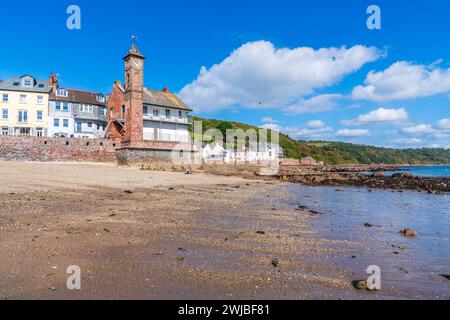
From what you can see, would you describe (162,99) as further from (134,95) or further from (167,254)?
(167,254)

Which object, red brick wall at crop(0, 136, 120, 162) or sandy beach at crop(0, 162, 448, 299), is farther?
red brick wall at crop(0, 136, 120, 162)

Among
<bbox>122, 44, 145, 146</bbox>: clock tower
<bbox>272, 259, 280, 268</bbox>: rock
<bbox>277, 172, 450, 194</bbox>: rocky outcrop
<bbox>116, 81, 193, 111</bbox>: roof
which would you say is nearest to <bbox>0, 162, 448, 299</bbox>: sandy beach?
<bbox>272, 259, 280, 268</bbox>: rock

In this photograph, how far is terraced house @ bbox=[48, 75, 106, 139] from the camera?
50344 millimetres

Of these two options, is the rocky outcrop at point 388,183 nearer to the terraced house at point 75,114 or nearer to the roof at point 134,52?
the roof at point 134,52

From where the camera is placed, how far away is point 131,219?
934 cm

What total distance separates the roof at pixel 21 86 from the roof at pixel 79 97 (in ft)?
4.79

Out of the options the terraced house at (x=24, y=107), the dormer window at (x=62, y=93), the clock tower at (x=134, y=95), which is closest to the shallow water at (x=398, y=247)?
the clock tower at (x=134, y=95)

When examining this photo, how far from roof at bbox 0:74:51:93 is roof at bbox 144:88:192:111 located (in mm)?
16346

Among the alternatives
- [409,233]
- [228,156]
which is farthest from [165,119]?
[409,233]

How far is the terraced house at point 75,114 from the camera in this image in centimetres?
5034

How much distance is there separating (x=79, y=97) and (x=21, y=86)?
834 cm

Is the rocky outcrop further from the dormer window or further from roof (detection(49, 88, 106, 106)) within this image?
the dormer window
